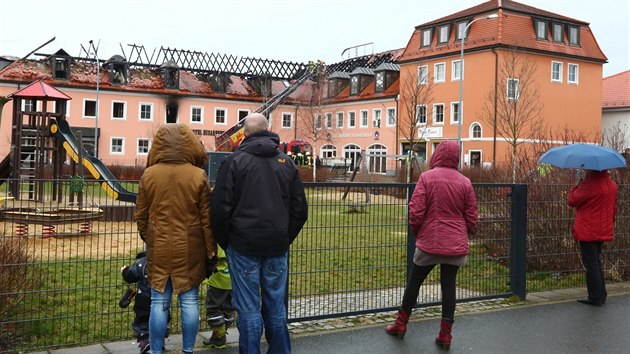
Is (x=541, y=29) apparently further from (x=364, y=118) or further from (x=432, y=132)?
(x=364, y=118)

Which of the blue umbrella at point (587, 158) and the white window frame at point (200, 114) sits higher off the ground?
the white window frame at point (200, 114)

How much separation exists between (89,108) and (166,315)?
181ft

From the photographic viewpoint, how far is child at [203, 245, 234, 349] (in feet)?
19.5

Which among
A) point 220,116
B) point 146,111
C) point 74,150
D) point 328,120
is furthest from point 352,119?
point 74,150

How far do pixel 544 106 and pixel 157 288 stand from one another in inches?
1845

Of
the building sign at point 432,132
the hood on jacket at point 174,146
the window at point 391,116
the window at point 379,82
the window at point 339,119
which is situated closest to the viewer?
the hood on jacket at point 174,146

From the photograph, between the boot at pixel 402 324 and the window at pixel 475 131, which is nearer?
the boot at pixel 402 324

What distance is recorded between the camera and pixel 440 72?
50.9 m

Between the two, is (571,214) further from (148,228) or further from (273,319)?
(148,228)

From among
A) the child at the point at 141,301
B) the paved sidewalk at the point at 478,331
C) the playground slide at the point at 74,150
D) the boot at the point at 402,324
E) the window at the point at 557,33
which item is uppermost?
the window at the point at 557,33

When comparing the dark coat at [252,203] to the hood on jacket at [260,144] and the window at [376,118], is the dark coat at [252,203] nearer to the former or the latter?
the hood on jacket at [260,144]

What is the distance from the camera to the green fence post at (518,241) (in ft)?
26.7

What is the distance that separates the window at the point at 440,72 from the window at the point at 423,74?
701 mm

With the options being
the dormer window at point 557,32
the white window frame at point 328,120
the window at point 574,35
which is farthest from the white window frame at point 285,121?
the window at point 574,35
